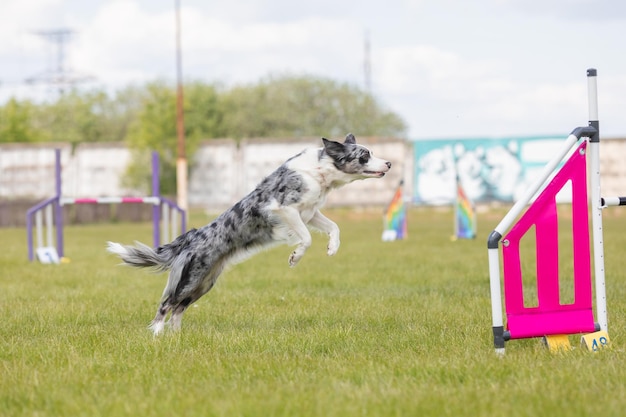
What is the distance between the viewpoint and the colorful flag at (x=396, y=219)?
19141mm

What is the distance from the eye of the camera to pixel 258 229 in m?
6.69

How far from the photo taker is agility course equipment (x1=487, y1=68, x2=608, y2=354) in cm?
518

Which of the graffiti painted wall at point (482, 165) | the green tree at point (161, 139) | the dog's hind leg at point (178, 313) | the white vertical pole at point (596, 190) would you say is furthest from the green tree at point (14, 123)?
the white vertical pole at point (596, 190)

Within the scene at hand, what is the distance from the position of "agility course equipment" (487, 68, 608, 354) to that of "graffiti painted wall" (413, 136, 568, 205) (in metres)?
30.5

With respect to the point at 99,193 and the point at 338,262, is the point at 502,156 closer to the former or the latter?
the point at 99,193

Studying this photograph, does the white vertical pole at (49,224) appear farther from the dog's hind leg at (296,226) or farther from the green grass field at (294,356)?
the dog's hind leg at (296,226)

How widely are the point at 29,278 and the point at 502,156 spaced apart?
28.3 m

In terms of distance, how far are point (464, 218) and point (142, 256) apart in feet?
45.2

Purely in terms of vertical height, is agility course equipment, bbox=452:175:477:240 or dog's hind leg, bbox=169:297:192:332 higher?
agility course equipment, bbox=452:175:477:240

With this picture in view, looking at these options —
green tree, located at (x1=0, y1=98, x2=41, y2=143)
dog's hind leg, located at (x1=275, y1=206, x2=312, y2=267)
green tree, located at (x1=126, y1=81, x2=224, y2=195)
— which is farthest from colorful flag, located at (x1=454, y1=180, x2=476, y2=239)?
green tree, located at (x1=0, y1=98, x2=41, y2=143)

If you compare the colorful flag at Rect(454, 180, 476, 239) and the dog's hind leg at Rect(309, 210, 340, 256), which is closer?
the dog's hind leg at Rect(309, 210, 340, 256)

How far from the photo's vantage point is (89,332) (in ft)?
21.6

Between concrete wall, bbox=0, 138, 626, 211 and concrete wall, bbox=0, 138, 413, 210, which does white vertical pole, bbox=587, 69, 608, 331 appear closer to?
concrete wall, bbox=0, 138, 626, 211

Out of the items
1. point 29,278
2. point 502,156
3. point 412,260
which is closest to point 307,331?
point 29,278
